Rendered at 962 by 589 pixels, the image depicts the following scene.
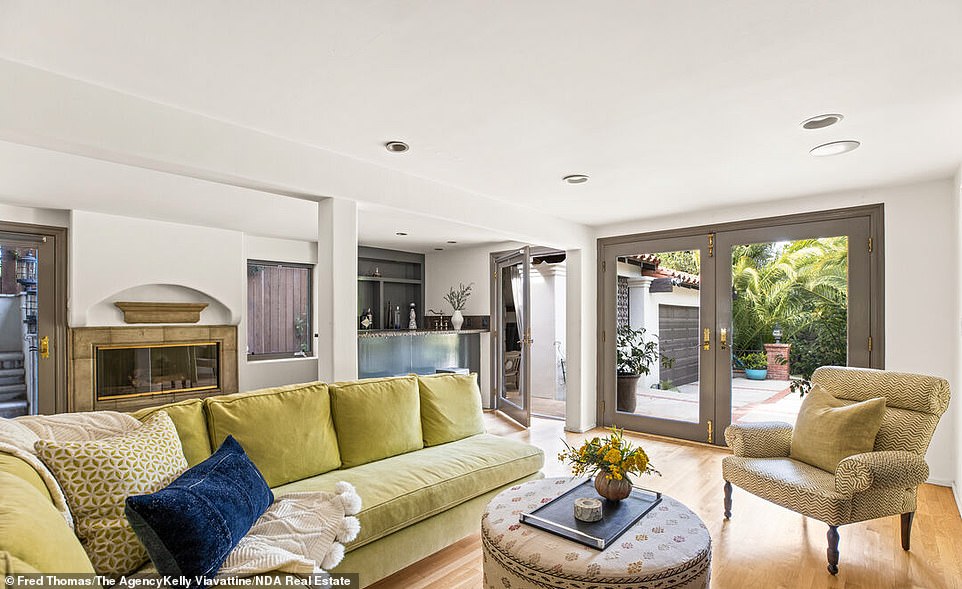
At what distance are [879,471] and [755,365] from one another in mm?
2249

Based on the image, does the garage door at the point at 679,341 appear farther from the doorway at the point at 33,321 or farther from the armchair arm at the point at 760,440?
the doorway at the point at 33,321

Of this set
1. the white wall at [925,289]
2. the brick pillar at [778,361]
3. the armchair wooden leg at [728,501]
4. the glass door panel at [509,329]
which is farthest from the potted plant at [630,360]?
the armchair wooden leg at [728,501]

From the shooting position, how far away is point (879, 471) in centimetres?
249

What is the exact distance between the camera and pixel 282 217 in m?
5.07

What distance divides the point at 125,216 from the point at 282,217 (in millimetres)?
1498

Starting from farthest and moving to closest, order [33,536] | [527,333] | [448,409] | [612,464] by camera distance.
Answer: [527,333]
[448,409]
[612,464]
[33,536]

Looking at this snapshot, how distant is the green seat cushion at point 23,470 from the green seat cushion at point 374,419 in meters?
1.35

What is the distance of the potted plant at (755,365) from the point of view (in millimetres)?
4617

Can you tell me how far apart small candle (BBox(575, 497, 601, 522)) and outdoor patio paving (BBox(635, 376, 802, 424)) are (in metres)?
2.75

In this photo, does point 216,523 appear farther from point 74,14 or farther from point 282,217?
point 282,217

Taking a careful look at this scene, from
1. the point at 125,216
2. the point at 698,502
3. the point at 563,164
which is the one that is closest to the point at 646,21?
the point at 563,164

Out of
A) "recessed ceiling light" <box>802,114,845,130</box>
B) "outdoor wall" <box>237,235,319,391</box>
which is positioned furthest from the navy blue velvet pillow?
"outdoor wall" <box>237,235,319,391</box>

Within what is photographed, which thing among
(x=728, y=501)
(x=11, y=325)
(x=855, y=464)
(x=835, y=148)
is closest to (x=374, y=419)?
(x=728, y=501)

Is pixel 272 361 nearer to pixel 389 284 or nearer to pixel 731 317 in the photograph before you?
pixel 389 284
